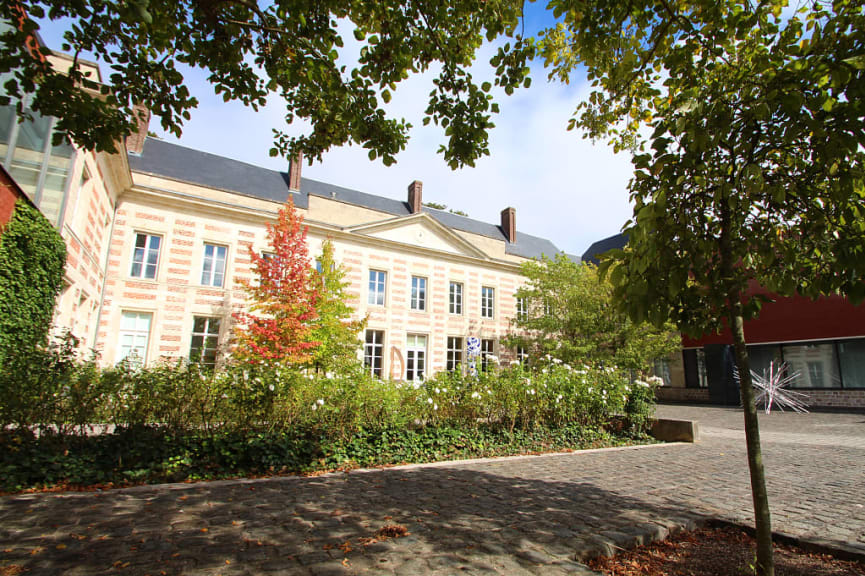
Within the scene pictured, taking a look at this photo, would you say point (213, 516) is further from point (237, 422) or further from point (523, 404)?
point (523, 404)

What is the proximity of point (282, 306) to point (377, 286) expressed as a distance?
6390 millimetres

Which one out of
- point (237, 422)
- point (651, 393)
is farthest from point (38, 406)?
point (651, 393)

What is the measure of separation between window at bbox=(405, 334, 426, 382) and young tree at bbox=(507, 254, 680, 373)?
452 cm

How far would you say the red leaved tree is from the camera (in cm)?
1429

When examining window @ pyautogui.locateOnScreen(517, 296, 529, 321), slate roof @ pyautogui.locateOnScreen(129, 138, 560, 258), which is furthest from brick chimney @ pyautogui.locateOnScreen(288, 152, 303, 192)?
window @ pyautogui.locateOnScreen(517, 296, 529, 321)

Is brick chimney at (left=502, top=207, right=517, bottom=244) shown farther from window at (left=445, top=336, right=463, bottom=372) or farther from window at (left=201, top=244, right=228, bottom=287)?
window at (left=201, top=244, right=228, bottom=287)

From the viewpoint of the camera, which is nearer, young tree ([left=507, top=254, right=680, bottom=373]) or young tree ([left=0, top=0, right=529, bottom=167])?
young tree ([left=0, top=0, right=529, bottom=167])

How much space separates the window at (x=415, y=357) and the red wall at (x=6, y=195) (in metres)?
15.1

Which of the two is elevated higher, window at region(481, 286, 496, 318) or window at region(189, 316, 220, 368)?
window at region(481, 286, 496, 318)

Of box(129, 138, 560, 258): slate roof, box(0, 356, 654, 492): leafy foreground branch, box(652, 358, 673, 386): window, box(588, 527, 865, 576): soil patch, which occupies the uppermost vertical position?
box(129, 138, 560, 258): slate roof

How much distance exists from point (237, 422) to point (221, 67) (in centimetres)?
438

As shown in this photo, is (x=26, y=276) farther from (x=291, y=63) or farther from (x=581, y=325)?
(x=581, y=325)

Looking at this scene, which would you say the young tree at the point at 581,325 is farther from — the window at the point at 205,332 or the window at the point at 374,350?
the window at the point at 205,332

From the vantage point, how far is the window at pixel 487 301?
23.6 metres
